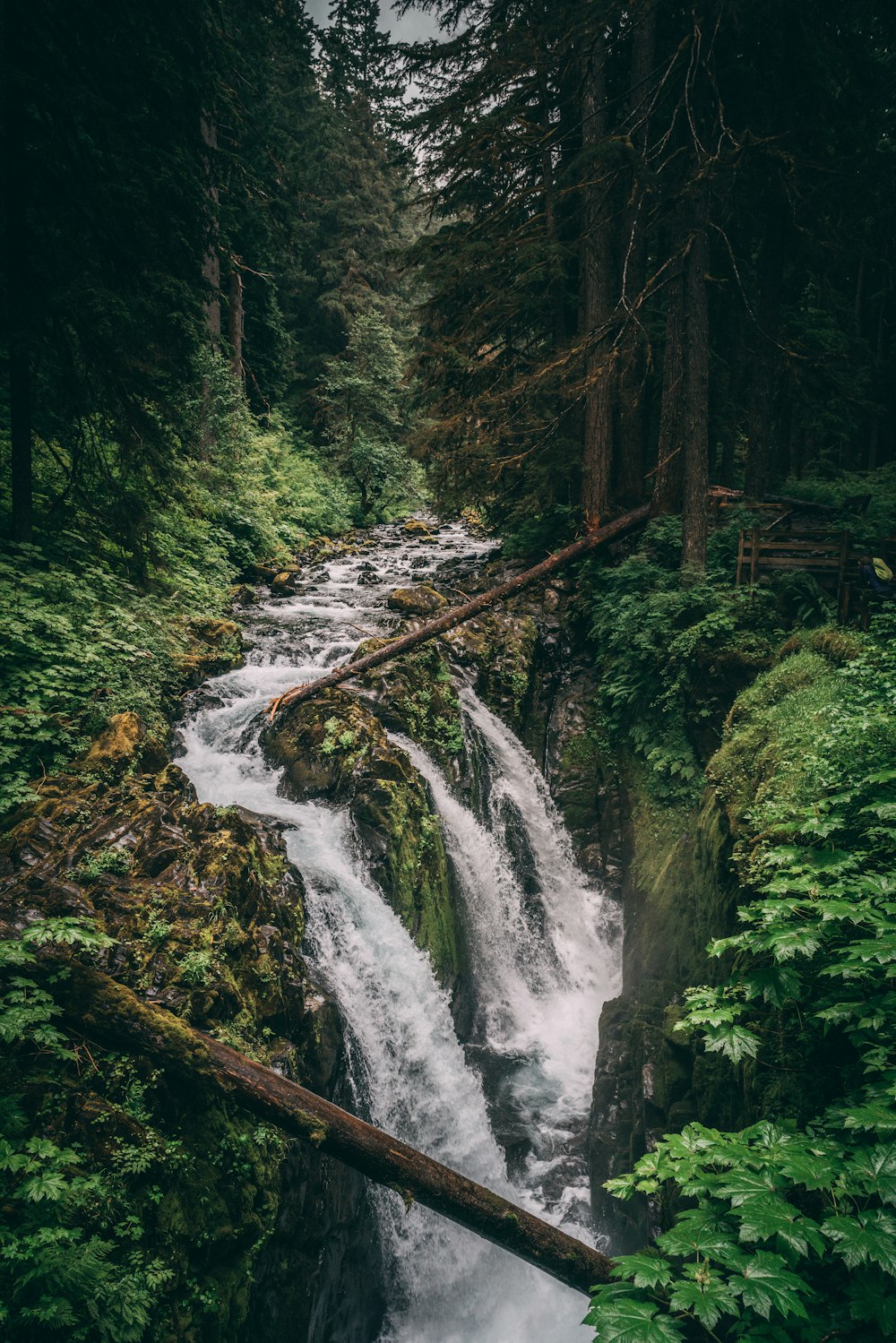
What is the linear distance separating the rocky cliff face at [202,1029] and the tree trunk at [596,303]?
399 inches

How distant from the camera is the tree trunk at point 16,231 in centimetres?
646

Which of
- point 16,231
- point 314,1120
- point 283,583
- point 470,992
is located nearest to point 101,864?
point 314,1120

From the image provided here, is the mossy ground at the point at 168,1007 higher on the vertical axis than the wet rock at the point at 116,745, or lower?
lower

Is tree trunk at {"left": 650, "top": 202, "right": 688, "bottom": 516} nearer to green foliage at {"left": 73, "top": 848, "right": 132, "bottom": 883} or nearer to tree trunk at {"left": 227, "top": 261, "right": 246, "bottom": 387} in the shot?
green foliage at {"left": 73, "top": 848, "right": 132, "bottom": 883}

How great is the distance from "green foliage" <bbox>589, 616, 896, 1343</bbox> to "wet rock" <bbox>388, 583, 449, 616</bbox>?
366 inches

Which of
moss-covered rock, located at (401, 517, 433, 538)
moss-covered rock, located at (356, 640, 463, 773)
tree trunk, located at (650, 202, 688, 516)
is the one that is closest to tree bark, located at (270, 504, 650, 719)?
moss-covered rock, located at (356, 640, 463, 773)

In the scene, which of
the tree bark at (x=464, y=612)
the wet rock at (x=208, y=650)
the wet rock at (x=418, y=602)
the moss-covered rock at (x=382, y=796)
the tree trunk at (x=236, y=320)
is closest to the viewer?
the moss-covered rock at (x=382, y=796)

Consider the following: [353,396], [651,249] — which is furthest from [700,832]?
[353,396]

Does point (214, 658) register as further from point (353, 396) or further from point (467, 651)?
point (353, 396)

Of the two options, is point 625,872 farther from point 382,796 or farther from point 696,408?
point 696,408

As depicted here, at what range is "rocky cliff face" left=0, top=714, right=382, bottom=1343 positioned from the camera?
363cm

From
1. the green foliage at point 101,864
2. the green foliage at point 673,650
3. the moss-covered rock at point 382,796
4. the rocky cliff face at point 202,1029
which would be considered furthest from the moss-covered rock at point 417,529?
the green foliage at point 101,864

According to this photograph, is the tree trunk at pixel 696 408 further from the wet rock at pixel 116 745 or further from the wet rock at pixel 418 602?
the wet rock at pixel 116 745

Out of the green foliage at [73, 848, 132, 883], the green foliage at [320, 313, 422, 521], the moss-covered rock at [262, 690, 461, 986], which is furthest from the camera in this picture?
the green foliage at [320, 313, 422, 521]
